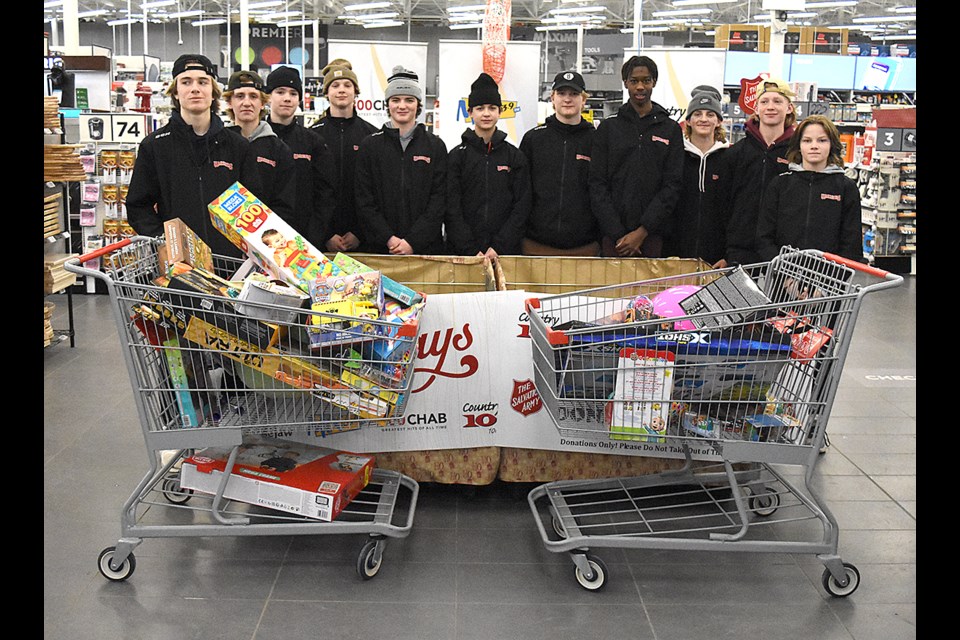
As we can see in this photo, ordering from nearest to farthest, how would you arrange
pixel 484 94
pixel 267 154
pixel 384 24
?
pixel 267 154, pixel 484 94, pixel 384 24

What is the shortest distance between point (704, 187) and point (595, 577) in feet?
8.37

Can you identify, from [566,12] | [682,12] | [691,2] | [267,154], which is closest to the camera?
[267,154]

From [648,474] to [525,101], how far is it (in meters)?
5.19

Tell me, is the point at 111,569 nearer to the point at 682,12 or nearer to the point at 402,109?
the point at 402,109

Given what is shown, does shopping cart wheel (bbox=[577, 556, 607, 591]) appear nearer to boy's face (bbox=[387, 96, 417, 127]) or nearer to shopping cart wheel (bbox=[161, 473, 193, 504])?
shopping cart wheel (bbox=[161, 473, 193, 504])

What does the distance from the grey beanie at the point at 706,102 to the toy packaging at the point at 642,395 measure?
7.73 feet

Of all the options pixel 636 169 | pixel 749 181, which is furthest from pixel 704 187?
pixel 636 169

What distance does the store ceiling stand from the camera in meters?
29.8

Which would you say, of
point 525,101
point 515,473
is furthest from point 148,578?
point 525,101

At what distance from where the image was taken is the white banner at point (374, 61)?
32.1 ft

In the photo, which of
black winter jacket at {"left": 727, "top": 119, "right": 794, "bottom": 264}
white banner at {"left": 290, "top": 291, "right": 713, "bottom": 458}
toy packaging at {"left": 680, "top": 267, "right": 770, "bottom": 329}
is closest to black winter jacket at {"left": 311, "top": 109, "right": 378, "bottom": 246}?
white banner at {"left": 290, "top": 291, "right": 713, "bottom": 458}

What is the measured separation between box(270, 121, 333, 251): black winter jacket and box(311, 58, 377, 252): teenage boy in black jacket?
137mm

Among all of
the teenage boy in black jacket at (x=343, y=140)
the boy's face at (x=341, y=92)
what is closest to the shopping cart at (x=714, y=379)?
the teenage boy in black jacket at (x=343, y=140)

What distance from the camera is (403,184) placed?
4855 millimetres
